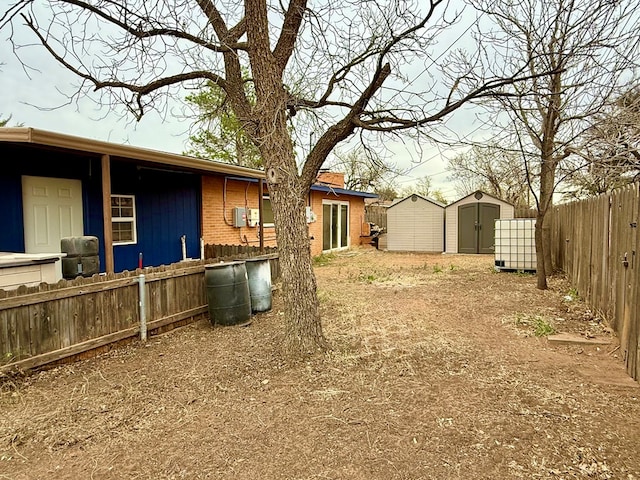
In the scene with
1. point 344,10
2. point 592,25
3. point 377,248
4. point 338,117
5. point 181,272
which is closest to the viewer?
point 592,25

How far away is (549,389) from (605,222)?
2.86m

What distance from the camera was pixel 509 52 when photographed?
18.6 ft

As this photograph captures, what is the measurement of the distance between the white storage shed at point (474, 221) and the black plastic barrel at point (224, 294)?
1200 cm

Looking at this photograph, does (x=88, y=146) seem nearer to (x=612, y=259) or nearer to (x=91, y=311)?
(x=91, y=311)

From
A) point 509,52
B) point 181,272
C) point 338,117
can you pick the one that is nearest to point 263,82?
point 338,117

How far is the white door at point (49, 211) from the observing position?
6.53 meters

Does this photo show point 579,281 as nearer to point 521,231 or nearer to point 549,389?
point 521,231

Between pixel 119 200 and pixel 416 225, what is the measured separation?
11.8 m

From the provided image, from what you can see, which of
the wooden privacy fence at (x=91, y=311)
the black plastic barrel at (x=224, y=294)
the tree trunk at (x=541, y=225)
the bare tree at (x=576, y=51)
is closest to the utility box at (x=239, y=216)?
the wooden privacy fence at (x=91, y=311)

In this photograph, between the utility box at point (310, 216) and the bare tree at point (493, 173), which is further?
the utility box at point (310, 216)

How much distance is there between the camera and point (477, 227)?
15.3 m

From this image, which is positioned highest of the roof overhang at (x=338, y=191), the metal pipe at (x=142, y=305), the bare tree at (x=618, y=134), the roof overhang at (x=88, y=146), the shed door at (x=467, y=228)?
the roof overhang at (x=338, y=191)

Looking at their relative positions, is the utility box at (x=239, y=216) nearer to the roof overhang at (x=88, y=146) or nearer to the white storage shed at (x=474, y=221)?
the roof overhang at (x=88, y=146)

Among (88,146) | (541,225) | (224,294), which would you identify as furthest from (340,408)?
(541,225)
